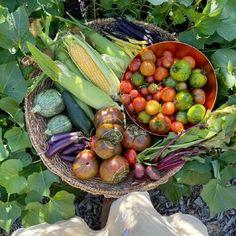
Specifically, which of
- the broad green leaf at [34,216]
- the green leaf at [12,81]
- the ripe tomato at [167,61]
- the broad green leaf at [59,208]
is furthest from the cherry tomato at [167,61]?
the broad green leaf at [34,216]

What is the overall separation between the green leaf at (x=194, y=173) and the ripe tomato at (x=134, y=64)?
1.71ft

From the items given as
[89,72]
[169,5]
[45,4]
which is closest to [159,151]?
[89,72]

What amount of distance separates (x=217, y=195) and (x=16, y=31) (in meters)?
1.20

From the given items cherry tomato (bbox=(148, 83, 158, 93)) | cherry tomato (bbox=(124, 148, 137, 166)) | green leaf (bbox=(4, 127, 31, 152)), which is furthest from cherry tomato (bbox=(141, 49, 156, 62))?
green leaf (bbox=(4, 127, 31, 152))

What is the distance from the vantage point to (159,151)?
2.40 metres

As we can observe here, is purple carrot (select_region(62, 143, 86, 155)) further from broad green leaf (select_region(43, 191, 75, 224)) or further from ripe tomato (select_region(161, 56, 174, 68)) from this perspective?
ripe tomato (select_region(161, 56, 174, 68))

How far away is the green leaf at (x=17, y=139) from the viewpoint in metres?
2.44

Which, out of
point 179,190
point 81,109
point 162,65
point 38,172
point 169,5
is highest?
point 169,5

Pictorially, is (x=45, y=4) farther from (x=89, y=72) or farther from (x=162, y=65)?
(x=162, y=65)

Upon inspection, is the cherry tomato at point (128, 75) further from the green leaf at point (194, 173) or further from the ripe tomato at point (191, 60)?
the green leaf at point (194, 173)

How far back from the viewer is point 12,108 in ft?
8.04

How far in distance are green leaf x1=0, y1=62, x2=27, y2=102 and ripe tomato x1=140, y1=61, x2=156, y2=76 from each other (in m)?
0.56

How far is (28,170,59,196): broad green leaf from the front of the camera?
2.39 m

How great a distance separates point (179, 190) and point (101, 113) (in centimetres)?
60
